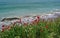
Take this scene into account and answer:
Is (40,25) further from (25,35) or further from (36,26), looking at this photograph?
(25,35)

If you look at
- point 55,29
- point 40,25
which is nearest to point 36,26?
point 40,25

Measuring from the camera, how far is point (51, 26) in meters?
7.79

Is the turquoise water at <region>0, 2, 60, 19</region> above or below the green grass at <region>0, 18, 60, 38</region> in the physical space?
below

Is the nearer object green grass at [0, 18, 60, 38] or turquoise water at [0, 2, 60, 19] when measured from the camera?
green grass at [0, 18, 60, 38]

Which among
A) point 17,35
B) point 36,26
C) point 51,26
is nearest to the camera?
point 17,35

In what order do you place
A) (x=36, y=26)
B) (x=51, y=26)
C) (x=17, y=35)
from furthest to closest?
1. (x=51, y=26)
2. (x=36, y=26)
3. (x=17, y=35)

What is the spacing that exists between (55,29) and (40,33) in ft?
2.29

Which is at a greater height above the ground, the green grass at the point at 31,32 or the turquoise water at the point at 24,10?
the green grass at the point at 31,32

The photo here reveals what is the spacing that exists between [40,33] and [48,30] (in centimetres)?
37

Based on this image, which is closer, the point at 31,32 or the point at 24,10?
the point at 31,32

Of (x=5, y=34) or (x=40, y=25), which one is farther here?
(x=40, y=25)

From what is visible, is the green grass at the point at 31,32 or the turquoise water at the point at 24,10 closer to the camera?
the green grass at the point at 31,32

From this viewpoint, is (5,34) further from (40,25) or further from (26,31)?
Answer: (40,25)

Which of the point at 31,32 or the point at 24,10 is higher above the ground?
the point at 31,32
